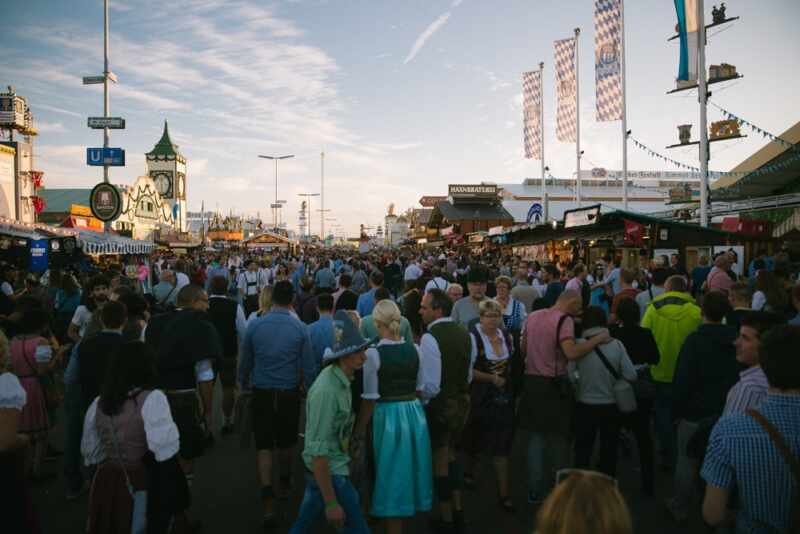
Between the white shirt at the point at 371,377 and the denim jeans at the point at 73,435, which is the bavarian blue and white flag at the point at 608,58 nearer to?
the white shirt at the point at 371,377

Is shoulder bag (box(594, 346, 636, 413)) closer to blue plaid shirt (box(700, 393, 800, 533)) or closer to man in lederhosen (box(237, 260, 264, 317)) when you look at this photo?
blue plaid shirt (box(700, 393, 800, 533))

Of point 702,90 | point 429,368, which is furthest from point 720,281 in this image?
point 702,90

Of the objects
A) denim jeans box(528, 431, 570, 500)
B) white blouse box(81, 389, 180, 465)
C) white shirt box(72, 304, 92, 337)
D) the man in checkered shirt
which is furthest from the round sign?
the man in checkered shirt

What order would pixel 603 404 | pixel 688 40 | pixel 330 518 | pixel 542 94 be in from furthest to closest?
pixel 542 94
pixel 688 40
pixel 603 404
pixel 330 518

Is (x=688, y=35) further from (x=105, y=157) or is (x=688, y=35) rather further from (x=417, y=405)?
(x=105, y=157)

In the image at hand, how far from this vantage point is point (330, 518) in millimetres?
3096

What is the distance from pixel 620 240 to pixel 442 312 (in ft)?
43.1

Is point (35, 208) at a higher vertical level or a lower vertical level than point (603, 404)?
higher

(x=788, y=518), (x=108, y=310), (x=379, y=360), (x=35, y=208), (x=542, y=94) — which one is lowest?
(x=788, y=518)

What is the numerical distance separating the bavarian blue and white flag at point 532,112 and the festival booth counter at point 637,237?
7.22 meters

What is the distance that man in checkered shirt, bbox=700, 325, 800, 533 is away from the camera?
2.26 meters

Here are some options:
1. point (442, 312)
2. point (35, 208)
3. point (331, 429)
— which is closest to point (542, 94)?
point (442, 312)

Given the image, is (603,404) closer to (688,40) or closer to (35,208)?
(688,40)

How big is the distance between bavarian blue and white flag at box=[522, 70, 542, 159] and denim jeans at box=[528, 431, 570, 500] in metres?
23.5
